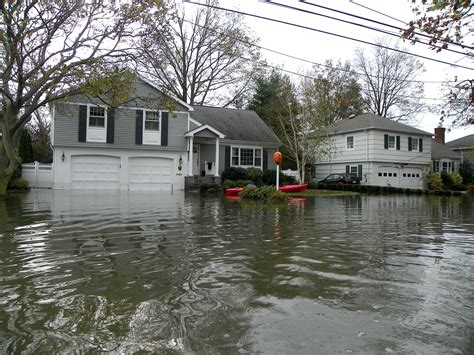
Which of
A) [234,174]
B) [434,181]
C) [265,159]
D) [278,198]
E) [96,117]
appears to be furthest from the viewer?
[434,181]

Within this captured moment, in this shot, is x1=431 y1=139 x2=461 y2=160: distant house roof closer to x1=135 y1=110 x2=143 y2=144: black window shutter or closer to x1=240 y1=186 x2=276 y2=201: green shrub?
x1=240 y1=186 x2=276 y2=201: green shrub

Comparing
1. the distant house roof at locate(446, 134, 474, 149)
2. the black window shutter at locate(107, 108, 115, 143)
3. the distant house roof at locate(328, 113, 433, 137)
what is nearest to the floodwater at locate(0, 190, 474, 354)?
the black window shutter at locate(107, 108, 115, 143)

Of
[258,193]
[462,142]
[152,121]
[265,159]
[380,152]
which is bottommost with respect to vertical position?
[258,193]

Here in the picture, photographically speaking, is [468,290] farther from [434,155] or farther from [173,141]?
[434,155]

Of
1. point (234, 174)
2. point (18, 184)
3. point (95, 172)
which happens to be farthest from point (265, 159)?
point (18, 184)

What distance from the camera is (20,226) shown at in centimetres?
964

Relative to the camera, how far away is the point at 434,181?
37594 millimetres

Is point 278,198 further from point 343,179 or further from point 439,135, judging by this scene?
point 439,135

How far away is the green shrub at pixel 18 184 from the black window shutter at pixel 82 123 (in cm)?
448

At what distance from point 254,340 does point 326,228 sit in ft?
23.6

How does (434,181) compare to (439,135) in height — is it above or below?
below

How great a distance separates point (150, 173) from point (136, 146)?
2073mm

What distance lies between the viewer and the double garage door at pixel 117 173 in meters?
27.8

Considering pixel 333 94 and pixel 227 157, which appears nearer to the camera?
pixel 227 157
